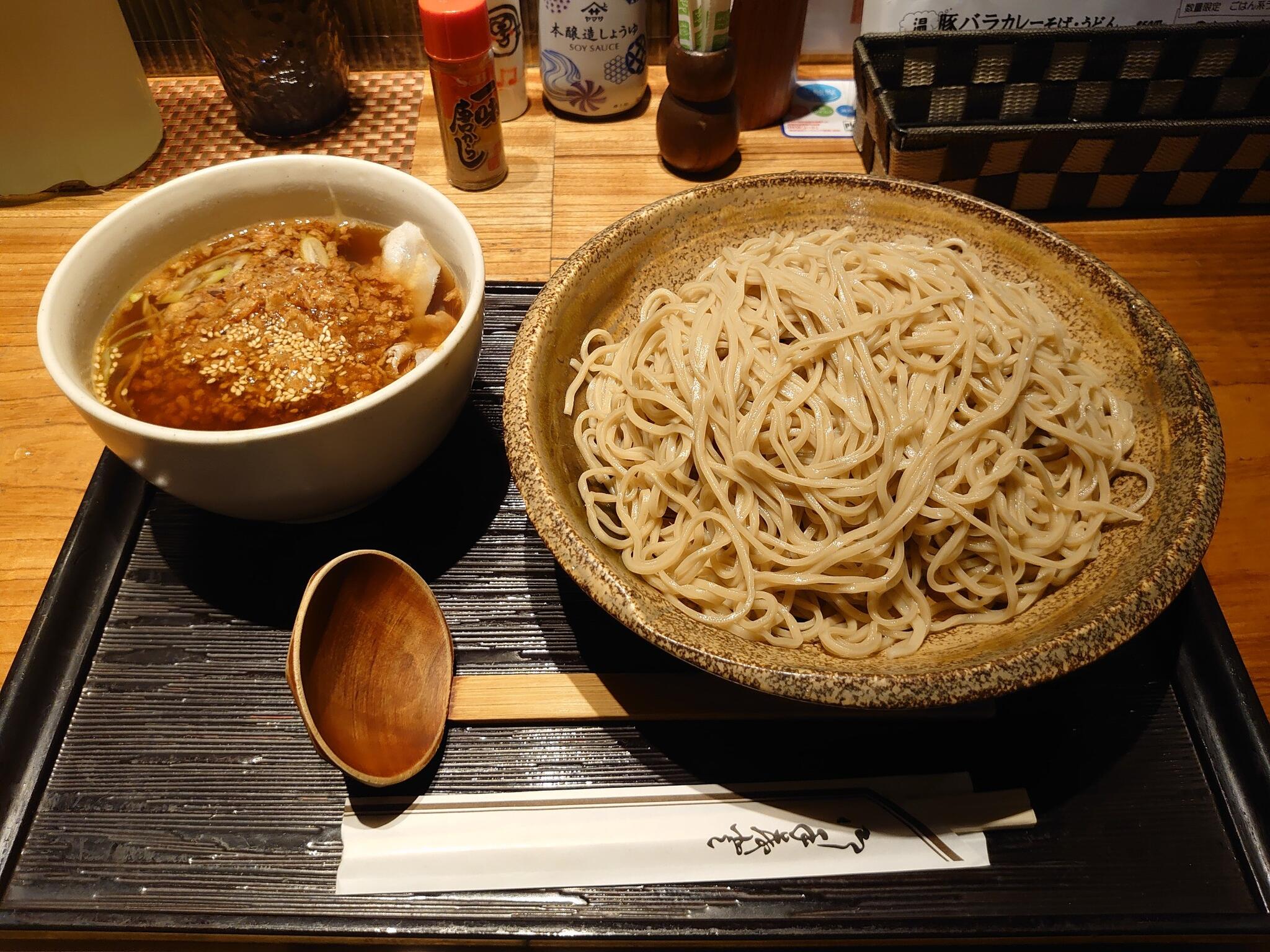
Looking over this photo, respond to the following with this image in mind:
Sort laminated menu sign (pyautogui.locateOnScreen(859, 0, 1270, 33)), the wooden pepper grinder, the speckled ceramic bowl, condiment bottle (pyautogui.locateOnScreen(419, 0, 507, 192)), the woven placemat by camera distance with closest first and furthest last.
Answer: the speckled ceramic bowl → condiment bottle (pyautogui.locateOnScreen(419, 0, 507, 192)) → the wooden pepper grinder → laminated menu sign (pyautogui.locateOnScreen(859, 0, 1270, 33)) → the woven placemat

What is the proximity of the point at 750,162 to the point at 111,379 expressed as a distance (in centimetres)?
207

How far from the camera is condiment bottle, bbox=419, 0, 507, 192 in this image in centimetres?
225

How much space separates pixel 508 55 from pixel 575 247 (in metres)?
0.81

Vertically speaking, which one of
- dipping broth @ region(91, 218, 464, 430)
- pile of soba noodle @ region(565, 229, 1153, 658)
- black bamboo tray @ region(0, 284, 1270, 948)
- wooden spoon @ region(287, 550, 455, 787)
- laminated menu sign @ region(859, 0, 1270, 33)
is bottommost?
black bamboo tray @ region(0, 284, 1270, 948)

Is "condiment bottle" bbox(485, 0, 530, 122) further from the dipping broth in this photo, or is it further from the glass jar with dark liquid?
the dipping broth

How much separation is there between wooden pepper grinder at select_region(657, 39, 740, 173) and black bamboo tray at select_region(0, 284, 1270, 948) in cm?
150

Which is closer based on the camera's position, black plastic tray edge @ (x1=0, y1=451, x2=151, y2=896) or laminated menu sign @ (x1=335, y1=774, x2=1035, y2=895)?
laminated menu sign @ (x1=335, y1=774, x2=1035, y2=895)

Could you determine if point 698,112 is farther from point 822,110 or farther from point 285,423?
point 285,423

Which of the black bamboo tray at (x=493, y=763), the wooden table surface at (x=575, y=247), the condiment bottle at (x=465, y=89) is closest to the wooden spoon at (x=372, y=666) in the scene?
the black bamboo tray at (x=493, y=763)

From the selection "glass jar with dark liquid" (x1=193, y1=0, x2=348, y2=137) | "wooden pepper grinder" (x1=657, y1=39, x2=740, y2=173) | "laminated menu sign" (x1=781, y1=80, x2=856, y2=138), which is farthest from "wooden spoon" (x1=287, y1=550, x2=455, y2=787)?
"laminated menu sign" (x1=781, y1=80, x2=856, y2=138)

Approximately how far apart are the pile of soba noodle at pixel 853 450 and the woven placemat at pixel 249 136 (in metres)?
1.63

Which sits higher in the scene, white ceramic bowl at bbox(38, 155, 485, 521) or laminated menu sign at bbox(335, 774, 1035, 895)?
white ceramic bowl at bbox(38, 155, 485, 521)

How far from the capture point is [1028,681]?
113 cm

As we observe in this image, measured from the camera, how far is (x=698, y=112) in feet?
8.17
